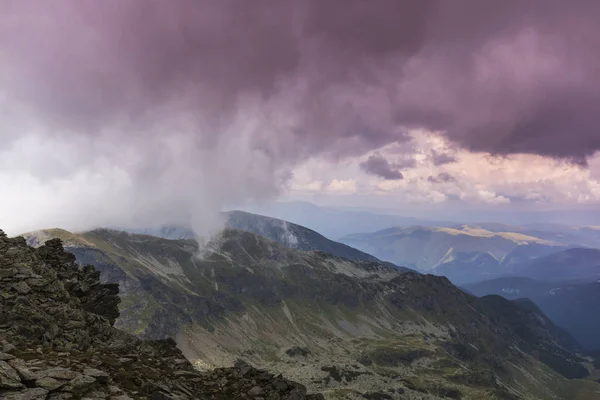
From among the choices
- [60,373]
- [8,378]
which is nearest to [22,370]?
[8,378]

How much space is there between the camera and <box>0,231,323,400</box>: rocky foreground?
945 inches

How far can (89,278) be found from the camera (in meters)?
62.1

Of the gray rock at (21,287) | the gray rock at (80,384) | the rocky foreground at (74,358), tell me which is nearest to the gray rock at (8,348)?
the rocky foreground at (74,358)

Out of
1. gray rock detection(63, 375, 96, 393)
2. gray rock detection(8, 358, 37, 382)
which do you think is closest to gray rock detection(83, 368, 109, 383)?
gray rock detection(63, 375, 96, 393)

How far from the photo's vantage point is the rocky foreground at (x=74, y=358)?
2400cm

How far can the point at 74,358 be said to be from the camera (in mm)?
29188

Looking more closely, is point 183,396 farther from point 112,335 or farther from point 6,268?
point 6,268

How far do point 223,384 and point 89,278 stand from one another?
3771cm

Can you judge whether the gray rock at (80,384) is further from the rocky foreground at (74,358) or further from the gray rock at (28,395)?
the gray rock at (28,395)

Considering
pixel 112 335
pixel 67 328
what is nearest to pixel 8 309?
pixel 67 328

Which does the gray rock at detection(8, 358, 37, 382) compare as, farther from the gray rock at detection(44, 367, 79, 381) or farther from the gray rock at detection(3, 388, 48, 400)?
the gray rock at detection(3, 388, 48, 400)

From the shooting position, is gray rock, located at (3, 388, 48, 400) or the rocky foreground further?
the rocky foreground

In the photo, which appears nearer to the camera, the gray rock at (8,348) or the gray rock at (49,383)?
the gray rock at (49,383)

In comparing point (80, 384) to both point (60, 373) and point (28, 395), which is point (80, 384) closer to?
point (60, 373)
